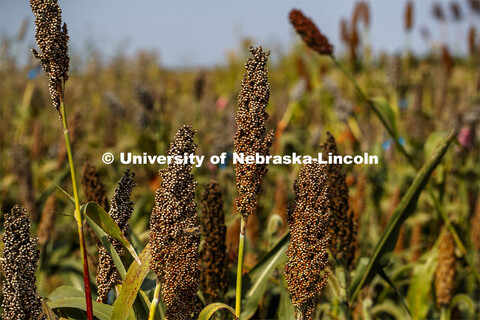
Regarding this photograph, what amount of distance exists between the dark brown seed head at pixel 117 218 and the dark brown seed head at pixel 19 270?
18 cm

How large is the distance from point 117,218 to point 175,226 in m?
0.20

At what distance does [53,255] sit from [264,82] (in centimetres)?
253

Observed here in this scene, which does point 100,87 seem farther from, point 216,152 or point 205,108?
point 216,152

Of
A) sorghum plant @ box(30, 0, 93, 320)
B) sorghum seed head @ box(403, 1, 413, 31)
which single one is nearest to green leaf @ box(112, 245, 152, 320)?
sorghum plant @ box(30, 0, 93, 320)

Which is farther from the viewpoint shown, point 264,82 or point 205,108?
point 205,108

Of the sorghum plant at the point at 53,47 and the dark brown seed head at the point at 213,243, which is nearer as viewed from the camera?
the sorghum plant at the point at 53,47

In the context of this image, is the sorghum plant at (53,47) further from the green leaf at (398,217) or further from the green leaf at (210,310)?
the green leaf at (398,217)

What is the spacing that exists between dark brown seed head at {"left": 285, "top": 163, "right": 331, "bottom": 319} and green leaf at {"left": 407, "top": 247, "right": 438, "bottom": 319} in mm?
1260

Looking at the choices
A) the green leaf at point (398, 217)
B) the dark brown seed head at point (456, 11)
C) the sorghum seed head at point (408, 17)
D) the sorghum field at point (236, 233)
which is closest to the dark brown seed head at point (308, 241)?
the sorghum field at point (236, 233)

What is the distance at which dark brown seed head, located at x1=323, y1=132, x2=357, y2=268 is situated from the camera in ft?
5.16

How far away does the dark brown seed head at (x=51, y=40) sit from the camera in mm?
1067

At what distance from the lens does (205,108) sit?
7047mm

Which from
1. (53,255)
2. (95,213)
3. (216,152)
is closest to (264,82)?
(95,213)

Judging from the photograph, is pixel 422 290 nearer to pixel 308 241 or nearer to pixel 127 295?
pixel 308 241
